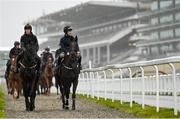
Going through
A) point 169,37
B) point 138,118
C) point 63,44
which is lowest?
point 138,118

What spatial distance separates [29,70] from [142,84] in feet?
9.79

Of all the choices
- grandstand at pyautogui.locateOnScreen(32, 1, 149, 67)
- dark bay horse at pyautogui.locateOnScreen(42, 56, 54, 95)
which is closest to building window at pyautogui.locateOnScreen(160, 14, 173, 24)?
grandstand at pyautogui.locateOnScreen(32, 1, 149, 67)

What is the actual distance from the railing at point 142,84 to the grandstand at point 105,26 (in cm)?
7120

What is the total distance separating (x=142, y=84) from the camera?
44.9 feet

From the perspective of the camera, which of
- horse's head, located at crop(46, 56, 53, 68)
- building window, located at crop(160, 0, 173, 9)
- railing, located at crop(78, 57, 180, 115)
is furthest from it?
building window, located at crop(160, 0, 173, 9)

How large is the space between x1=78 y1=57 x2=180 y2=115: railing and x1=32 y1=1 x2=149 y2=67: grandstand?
2803 inches

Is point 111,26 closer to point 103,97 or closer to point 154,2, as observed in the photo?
point 154,2

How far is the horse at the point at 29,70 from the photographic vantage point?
13891mm

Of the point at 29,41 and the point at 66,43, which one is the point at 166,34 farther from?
the point at 29,41

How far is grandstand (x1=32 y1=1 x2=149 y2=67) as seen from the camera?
104875 millimetres

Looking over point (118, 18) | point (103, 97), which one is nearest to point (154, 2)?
point (118, 18)

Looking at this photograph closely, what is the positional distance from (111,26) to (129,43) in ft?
40.1

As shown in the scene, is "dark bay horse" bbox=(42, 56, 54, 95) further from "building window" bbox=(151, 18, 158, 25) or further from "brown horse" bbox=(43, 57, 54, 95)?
"building window" bbox=(151, 18, 158, 25)

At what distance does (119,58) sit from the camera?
99062mm
